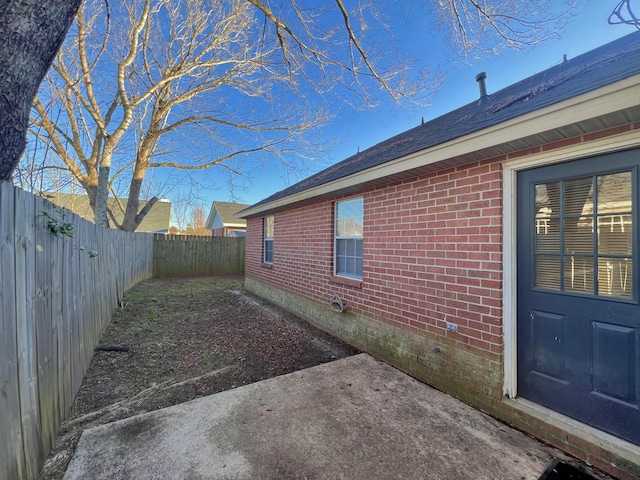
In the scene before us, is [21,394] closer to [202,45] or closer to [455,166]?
[455,166]

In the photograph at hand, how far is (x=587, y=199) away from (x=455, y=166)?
1192mm

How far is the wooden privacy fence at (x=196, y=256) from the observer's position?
1322 cm

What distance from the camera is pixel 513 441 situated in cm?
231

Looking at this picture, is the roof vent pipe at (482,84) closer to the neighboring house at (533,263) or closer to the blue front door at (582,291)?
the neighboring house at (533,263)

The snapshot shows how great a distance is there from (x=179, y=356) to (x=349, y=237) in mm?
3255

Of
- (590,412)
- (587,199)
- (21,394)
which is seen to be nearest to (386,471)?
(590,412)

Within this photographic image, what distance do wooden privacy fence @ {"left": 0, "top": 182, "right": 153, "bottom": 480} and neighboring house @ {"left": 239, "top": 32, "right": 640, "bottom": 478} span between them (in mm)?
3457

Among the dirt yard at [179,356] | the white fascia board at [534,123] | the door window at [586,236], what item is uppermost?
the white fascia board at [534,123]

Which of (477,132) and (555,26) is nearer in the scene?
(477,132)

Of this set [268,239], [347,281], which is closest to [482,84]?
[347,281]

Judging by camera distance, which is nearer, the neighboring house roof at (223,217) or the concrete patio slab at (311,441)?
the concrete patio slab at (311,441)

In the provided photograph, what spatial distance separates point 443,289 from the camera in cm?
329

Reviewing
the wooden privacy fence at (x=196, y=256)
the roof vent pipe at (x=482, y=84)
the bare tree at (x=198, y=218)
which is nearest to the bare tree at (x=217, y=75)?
the roof vent pipe at (x=482, y=84)

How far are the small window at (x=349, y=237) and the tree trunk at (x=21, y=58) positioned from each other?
388cm
